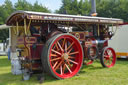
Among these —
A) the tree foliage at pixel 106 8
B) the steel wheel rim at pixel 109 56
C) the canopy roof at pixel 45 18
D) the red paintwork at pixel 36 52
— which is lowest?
the steel wheel rim at pixel 109 56

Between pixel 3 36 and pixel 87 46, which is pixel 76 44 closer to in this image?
pixel 87 46

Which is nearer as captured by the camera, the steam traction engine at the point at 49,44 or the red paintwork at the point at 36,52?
the steam traction engine at the point at 49,44

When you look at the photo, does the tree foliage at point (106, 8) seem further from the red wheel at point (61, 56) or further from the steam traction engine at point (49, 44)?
the red wheel at point (61, 56)

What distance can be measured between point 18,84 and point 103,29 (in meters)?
4.63

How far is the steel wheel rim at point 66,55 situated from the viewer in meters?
5.32

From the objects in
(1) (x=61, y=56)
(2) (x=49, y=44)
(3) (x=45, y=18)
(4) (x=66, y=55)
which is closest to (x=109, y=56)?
(4) (x=66, y=55)

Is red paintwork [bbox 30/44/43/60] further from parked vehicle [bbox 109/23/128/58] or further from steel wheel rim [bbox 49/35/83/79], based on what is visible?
parked vehicle [bbox 109/23/128/58]

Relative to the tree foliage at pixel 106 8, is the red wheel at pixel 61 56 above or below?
below

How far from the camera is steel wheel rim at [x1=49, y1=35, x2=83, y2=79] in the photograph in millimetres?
5320

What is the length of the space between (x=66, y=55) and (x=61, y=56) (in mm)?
169

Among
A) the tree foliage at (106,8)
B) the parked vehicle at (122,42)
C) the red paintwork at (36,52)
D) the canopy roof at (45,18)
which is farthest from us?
the tree foliage at (106,8)

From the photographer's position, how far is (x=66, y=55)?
5418mm

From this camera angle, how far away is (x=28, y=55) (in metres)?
5.10

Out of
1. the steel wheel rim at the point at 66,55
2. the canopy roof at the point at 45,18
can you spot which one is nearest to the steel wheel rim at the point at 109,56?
the canopy roof at the point at 45,18
